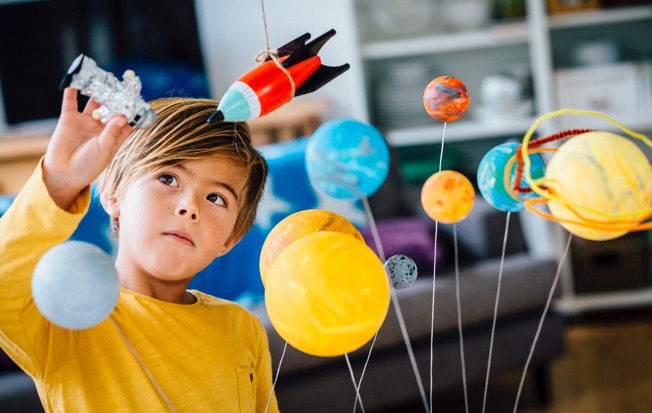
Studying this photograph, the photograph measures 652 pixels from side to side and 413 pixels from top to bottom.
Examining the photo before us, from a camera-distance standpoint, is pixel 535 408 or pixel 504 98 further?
pixel 504 98

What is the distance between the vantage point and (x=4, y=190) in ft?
8.75

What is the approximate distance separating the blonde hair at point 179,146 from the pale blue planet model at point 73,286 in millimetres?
265

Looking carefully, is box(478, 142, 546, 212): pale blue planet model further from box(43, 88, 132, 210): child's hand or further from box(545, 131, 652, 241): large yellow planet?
box(43, 88, 132, 210): child's hand

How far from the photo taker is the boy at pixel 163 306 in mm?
783

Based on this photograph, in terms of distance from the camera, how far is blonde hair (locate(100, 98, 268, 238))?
844 mm

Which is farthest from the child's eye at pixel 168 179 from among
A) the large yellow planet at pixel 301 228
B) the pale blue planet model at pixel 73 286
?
the pale blue planet model at pixel 73 286

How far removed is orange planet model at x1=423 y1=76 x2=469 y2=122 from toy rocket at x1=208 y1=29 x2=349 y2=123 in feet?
0.39

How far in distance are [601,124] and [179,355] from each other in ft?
7.79

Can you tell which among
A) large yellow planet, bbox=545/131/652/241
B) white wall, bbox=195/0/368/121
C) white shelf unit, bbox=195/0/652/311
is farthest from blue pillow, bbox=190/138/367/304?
large yellow planet, bbox=545/131/652/241

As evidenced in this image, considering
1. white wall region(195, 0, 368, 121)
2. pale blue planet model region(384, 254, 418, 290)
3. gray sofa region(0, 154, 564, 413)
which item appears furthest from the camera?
white wall region(195, 0, 368, 121)

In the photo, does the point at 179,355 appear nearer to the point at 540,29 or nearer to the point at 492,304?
the point at 492,304

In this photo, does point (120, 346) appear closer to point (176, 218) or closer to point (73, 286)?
point (176, 218)

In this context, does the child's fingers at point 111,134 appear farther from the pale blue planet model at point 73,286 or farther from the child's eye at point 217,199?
the child's eye at point 217,199

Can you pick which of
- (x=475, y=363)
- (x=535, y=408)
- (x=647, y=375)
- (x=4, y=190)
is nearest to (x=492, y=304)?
→ (x=475, y=363)
